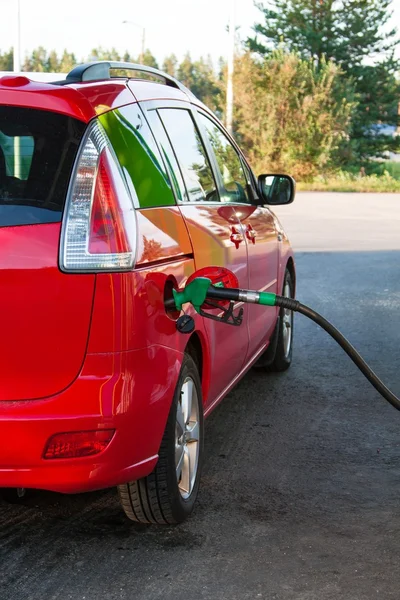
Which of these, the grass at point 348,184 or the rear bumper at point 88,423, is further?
the grass at point 348,184

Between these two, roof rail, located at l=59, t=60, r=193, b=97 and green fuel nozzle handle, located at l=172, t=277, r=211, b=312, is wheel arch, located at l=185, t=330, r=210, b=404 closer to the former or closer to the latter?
green fuel nozzle handle, located at l=172, t=277, r=211, b=312

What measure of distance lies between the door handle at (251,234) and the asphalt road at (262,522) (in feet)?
3.45

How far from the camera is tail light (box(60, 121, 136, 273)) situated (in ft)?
10.5

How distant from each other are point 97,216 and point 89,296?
0.27 metres

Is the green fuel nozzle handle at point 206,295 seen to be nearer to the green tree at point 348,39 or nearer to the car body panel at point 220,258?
the car body panel at point 220,258

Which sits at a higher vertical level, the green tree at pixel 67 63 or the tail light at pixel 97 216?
the green tree at pixel 67 63

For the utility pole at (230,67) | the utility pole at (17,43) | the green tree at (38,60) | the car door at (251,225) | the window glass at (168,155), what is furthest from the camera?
the green tree at (38,60)

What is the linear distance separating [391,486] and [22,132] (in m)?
2.35

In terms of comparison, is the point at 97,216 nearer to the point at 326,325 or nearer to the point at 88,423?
the point at 88,423

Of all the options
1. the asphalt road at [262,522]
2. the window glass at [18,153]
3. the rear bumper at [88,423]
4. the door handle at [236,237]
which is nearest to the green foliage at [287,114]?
the asphalt road at [262,522]

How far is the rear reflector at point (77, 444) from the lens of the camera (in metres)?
3.21

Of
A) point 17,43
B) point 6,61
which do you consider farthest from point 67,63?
point 17,43

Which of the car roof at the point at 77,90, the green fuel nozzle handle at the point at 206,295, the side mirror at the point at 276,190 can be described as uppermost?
the car roof at the point at 77,90

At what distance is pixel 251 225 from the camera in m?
5.36
